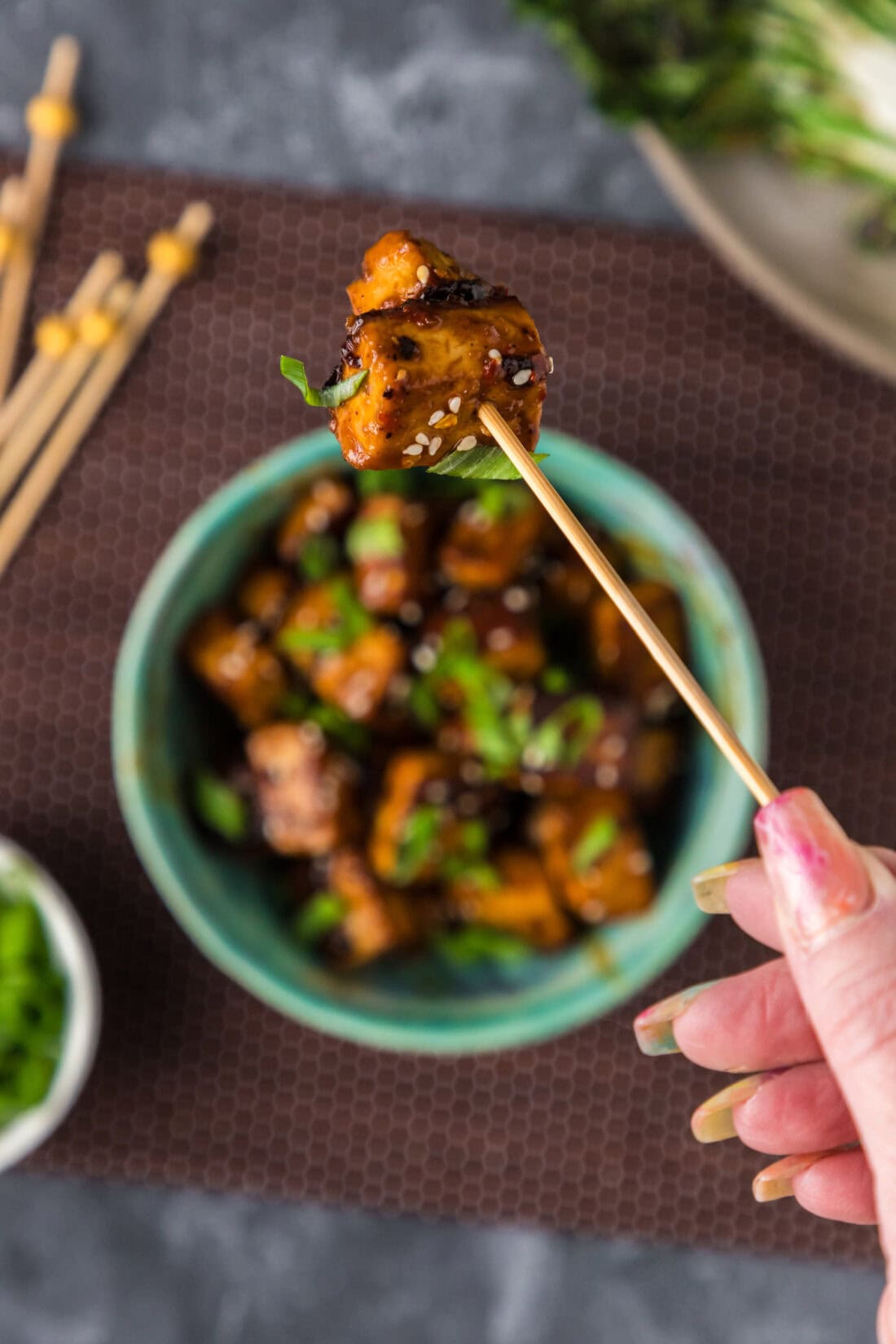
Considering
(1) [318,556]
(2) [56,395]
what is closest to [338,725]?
(1) [318,556]

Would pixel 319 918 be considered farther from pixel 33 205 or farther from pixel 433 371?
pixel 33 205

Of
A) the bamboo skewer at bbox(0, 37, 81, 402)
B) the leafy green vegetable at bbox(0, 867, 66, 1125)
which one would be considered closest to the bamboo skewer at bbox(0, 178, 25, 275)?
the bamboo skewer at bbox(0, 37, 81, 402)

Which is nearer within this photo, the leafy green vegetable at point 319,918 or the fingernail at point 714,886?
the fingernail at point 714,886

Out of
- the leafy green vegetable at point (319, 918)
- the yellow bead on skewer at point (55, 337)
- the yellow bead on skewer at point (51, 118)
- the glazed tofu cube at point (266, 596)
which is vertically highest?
the yellow bead on skewer at point (51, 118)

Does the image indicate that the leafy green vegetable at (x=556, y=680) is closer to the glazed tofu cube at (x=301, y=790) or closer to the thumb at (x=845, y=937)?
the glazed tofu cube at (x=301, y=790)

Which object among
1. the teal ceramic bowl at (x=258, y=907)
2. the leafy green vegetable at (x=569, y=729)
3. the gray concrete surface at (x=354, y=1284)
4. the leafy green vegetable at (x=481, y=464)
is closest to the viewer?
the leafy green vegetable at (x=481, y=464)

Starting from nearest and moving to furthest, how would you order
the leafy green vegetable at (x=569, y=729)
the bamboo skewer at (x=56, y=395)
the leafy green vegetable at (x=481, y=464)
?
the leafy green vegetable at (x=481, y=464), the leafy green vegetable at (x=569, y=729), the bamboo skewer at (x=56, y=395)

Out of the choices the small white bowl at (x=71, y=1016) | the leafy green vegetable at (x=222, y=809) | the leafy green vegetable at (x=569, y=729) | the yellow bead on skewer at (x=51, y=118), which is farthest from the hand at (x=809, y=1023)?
the yellow bead on skewer at (x=51, y=118)

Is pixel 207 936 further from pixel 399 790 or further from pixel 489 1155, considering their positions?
pixel 489 1155
